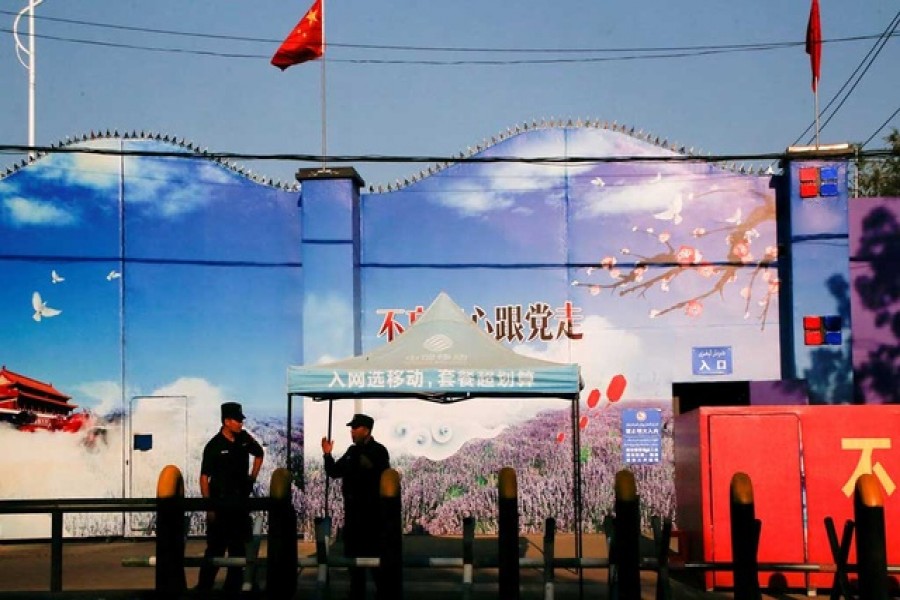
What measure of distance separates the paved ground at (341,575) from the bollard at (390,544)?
2311 mm

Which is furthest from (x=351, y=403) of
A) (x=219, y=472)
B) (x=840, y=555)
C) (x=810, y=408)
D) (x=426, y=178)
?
(x=840, y=555)

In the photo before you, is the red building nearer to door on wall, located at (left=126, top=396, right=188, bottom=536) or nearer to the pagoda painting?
the pagoda painting

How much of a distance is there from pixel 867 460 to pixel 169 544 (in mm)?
7980

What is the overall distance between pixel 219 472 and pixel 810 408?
6.11 metres

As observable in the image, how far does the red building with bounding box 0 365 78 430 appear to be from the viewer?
18219 millimetres

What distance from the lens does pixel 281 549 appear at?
7.10 metres

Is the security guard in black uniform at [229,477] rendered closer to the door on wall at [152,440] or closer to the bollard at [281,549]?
the bollard at [281,549]

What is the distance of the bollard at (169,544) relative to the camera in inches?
274

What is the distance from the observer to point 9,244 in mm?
18375

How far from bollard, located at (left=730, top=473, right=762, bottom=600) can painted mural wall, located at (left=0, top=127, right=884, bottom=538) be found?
1016 centimetres

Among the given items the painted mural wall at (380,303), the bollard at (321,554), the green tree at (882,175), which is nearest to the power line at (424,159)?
the painted mural wall at (380,303)

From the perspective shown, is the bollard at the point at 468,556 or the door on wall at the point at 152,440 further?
the door on wall at the point at 152,440

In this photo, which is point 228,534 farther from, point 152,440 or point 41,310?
point 41,310

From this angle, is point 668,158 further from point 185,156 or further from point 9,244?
point 9,244
